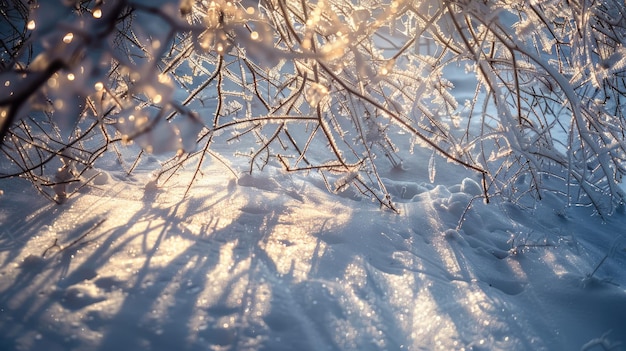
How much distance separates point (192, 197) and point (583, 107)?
1.82 metres

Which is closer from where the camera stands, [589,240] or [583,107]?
[583,107]

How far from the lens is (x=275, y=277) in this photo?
1.55 m

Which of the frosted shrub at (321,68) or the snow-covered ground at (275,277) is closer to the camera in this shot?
the frosted shrub at (321,68)

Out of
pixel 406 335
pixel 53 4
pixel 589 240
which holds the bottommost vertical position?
pixel 406 335

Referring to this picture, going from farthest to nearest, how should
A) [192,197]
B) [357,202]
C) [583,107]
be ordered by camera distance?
1. [357,202]
2. [192,197]
3. [583,107]

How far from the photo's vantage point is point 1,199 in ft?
6.21

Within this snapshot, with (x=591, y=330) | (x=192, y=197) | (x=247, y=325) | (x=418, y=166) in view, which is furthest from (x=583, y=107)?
(x=418, y=166)

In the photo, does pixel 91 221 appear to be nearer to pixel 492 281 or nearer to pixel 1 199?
pixel 1 199

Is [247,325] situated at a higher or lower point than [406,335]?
higher

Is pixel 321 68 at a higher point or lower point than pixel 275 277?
higher

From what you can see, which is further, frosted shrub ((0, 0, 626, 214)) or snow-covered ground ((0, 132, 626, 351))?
snow-covered ground ((0, 132, 626, 351))

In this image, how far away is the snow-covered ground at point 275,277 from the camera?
125cm

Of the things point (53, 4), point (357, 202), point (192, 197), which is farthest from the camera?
point (357, 202)

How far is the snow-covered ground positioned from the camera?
4.10ft
